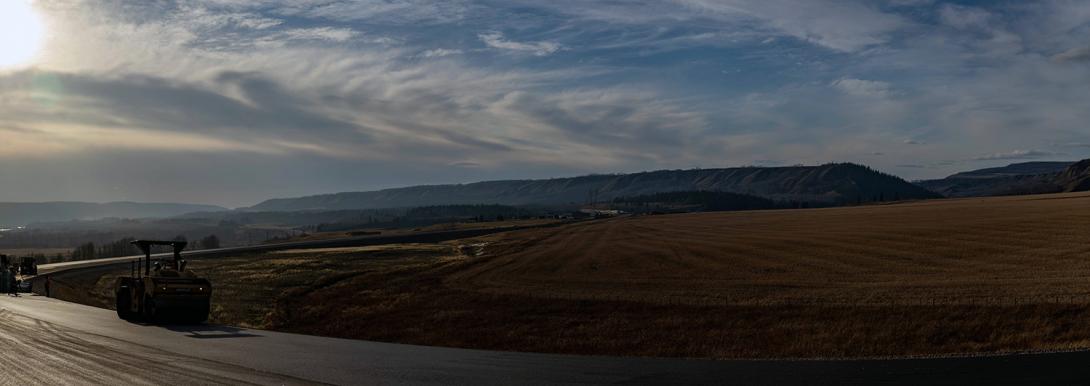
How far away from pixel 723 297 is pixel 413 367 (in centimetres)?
2237

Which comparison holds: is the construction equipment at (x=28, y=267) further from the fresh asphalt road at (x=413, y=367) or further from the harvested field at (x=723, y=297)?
the fresh asphalt road at (x=413, y=367)

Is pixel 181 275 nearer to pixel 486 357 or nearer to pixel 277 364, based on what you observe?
pixel 277 364

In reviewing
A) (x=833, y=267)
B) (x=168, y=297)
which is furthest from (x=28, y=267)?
(x=833, y=267)

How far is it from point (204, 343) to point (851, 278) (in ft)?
119

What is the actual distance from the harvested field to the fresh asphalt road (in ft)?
17.2

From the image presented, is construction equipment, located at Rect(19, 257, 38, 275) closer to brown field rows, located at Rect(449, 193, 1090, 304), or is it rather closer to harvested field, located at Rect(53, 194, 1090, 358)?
harvested field, located at Rect(53, 194, 1090, 358)

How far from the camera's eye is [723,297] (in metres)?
36.1

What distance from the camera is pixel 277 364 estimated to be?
17062mm

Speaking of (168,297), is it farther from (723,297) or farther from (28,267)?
(28,267)

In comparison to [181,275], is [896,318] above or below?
below

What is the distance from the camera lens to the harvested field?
2473cm

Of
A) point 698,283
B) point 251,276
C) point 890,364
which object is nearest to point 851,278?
point 698,283

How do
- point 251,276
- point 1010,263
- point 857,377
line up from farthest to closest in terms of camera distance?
point 251,276 < point 1010,263 < point 857,377

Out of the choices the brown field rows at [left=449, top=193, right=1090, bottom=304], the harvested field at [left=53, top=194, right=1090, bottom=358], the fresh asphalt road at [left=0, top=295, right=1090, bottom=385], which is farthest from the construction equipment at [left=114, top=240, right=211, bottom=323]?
the brown field rows at [left=449, top=193, right=1090, bottom=304]
